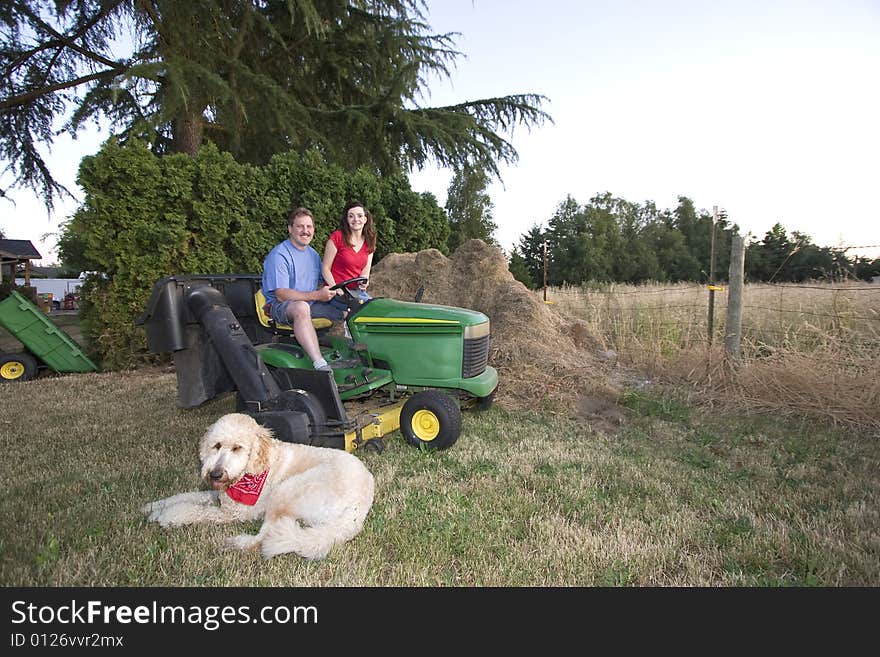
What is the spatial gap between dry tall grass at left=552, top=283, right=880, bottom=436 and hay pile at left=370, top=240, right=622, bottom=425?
2.49ft

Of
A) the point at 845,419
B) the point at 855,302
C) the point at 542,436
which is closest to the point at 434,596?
the point at 542,436

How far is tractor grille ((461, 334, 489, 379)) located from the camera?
3.47 metres

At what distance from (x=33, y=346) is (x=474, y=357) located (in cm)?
591

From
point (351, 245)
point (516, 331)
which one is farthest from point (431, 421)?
point (516, 331)

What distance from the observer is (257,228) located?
271 inches

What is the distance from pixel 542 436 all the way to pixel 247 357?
7.17ft

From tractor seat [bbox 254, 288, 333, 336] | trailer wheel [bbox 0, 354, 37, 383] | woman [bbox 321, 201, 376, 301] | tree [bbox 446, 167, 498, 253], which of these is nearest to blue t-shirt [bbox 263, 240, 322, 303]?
tractor seat [bbox 254, 288, 333, 336]

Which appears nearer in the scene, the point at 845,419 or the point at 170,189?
the point at 845,419

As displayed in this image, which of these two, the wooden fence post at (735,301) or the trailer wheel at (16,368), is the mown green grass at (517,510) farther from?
the trailer wheel at (16,368)

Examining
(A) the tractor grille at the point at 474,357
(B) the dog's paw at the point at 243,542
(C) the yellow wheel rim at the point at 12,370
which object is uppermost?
(A) the tractor grille at the point at 474,357

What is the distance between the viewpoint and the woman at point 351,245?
3928mm

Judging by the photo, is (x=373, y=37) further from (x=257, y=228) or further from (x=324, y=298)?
(x=324, y=298)

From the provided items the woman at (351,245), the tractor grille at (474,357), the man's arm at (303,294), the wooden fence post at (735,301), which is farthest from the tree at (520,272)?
the man's arm at (303,294)

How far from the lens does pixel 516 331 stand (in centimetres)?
618
